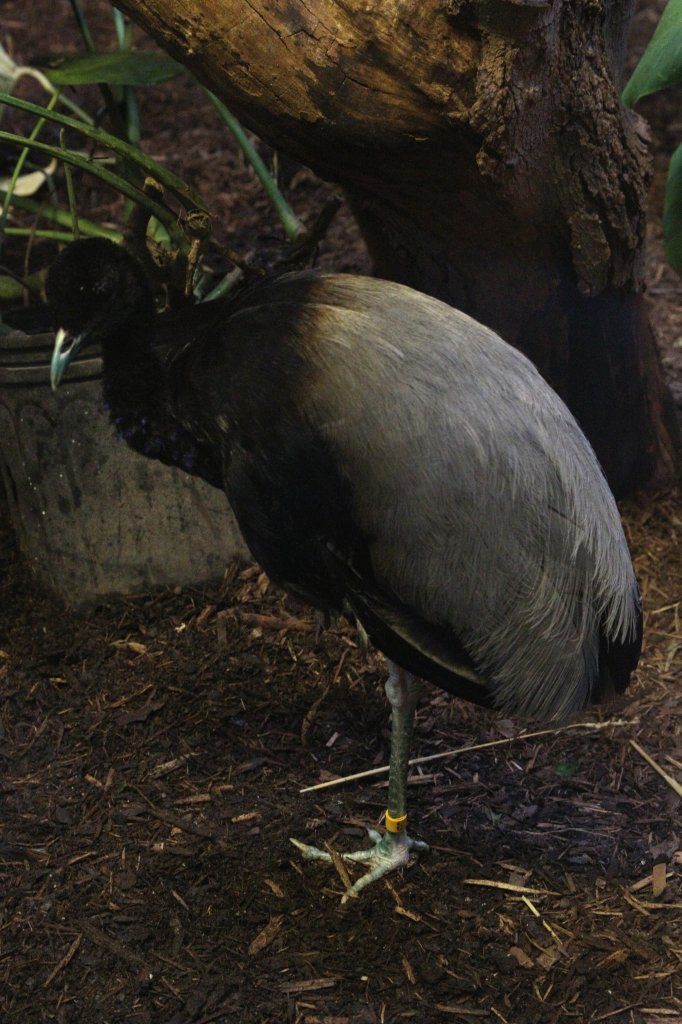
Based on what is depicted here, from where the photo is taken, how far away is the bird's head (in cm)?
261

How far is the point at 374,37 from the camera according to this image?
9.03 feet

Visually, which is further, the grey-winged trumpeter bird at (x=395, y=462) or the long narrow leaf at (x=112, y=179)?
the long narrow leaf at (x=112, y=179)

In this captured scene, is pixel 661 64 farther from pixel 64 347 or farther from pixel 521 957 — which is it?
pixel 521 957

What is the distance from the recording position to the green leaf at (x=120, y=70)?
3439 millimetres

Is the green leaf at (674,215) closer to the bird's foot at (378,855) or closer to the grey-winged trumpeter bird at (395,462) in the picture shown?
the grey-winged trumpeter bird at (395,462)

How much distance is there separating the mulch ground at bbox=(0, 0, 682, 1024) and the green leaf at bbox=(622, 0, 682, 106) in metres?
1.52

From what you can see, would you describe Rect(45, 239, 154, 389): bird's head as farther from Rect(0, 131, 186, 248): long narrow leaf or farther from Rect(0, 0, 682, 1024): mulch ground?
Rect(0, 0, 682, 1024): mulch ground

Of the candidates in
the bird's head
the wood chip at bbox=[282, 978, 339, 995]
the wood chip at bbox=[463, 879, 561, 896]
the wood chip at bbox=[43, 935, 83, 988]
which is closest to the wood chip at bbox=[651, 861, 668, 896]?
the wood chip at bbox=[463, 879, 561, 896]

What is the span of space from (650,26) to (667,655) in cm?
477

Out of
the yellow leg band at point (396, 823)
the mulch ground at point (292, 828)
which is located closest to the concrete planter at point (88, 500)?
the mulch ground at point (292, 828)

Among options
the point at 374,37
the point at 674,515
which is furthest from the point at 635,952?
the point at 374,37

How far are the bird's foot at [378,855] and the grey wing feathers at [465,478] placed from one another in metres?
0.53

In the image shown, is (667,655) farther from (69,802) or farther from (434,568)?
(69,802)

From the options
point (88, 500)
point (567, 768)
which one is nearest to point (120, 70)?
point (88, 500)
